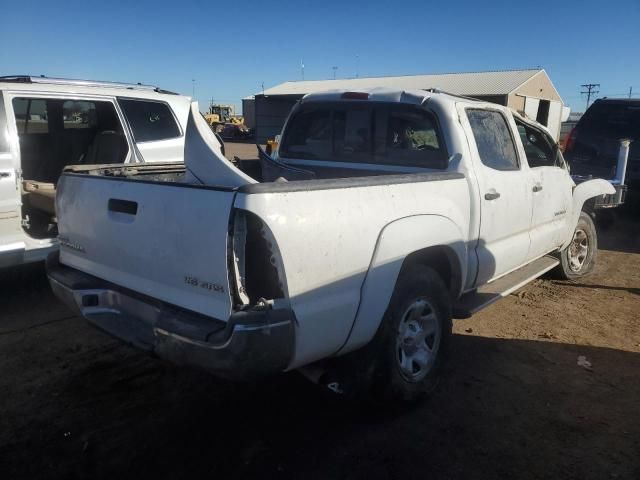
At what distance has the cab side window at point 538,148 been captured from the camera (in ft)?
16.3

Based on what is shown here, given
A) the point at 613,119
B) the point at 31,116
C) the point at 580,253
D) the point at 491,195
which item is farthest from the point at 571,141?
the point at 31,116

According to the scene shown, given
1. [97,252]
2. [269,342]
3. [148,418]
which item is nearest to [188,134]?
[97,252]

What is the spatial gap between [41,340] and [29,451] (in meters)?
1.69

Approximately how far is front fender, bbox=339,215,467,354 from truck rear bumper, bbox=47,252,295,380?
0.52m

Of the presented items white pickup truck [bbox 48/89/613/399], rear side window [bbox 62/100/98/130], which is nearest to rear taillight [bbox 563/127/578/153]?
white pickup truck [bbox 48/89/613/399]

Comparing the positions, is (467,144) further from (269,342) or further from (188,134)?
(269,342)

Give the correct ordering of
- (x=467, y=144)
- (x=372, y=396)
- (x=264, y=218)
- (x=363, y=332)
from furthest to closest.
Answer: (x=467, y=144) → (x=372, y=396) → (x=363, y=332) → (x=264, y=218)

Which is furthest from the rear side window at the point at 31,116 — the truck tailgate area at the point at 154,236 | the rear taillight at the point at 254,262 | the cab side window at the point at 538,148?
the cab side window at the point at 538,148

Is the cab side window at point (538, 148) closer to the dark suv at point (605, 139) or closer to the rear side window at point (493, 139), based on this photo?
the rear side window at point (493, 139)

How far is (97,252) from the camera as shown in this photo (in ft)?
10.6

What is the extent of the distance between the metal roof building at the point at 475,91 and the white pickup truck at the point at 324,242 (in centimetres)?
3277

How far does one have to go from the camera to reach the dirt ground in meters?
2.88

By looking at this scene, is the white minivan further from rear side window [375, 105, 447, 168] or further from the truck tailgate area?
rear side window [375, 105, 447, 168]

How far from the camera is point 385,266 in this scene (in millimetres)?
2924
